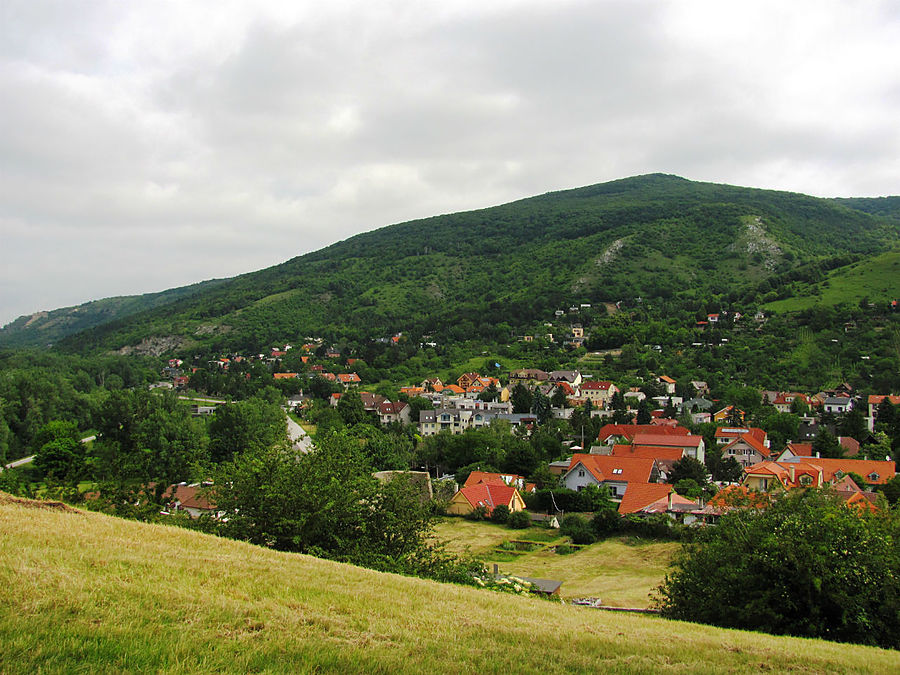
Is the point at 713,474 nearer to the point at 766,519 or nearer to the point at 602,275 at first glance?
the point at 766,519

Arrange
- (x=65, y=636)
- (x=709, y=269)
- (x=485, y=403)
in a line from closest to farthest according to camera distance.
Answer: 1. (x=65, y=636)
2. (x=485, y=403)
3. (x=709, y=269)

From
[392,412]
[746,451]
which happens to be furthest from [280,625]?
[392,412]

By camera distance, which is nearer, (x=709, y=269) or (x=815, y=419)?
(x=815, y=419)

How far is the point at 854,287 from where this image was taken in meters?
101

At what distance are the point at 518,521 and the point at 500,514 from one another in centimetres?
136

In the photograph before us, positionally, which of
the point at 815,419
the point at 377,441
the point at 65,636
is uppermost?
the point at 65,636

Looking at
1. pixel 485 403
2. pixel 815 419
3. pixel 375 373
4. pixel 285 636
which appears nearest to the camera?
pixel 285 636

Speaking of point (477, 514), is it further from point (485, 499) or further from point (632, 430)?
point (632, 430)

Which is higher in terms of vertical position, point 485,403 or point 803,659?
point 803,659

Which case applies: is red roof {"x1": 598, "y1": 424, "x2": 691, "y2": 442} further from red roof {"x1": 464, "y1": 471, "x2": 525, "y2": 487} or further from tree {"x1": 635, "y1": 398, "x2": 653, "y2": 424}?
red roof {"x1": 464, "y1": 471, "x2": 525, "y2": 487}

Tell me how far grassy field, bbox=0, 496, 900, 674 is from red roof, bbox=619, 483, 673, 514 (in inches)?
1019

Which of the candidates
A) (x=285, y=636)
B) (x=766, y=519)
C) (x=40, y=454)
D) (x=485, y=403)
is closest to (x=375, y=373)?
(x=485, y=403)

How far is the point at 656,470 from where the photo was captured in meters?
45.0

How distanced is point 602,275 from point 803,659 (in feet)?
462
